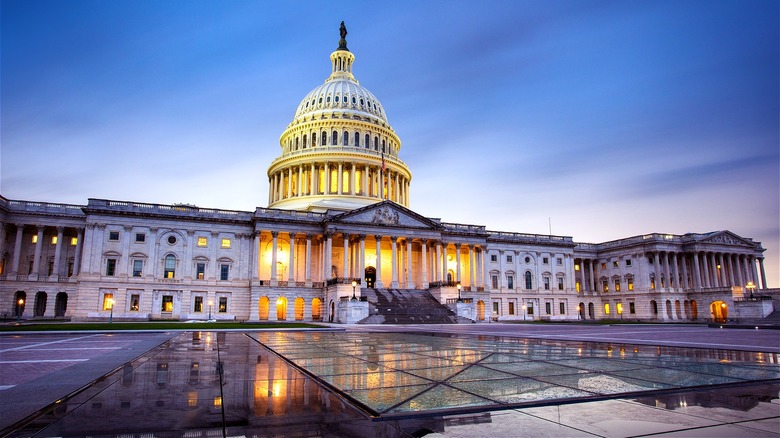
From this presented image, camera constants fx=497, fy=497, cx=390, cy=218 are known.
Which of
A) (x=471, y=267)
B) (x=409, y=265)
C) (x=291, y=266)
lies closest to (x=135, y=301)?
(x=291, y=266)

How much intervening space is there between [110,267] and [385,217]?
126 ft

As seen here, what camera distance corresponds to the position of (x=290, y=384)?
8.53 m

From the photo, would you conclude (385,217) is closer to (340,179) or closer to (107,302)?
(340,179)

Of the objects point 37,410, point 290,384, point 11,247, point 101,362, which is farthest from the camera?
point 11,247

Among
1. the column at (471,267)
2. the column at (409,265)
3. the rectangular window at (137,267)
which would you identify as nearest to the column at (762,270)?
the column at (471,267)

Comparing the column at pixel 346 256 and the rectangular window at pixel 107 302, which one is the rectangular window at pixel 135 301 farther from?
the column at pixel 346 256

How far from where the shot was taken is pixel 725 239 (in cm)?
Answer: 9631

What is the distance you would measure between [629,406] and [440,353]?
8279 mm

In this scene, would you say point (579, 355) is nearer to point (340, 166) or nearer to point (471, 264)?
point (471, 264)

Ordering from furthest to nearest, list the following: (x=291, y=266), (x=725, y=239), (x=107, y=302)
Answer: (x=725, y=239) → (x=291, y=266) → (x=107, y=302)

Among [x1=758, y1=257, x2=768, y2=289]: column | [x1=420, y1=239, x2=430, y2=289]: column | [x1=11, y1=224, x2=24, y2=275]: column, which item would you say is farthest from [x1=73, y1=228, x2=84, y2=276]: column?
[x1=758, y1=257, x2=768, y2=289]: column

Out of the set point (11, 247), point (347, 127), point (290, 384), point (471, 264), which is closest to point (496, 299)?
point (471, 264)

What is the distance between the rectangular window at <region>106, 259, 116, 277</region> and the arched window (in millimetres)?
6394

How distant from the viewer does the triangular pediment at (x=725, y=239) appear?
93875 mm
